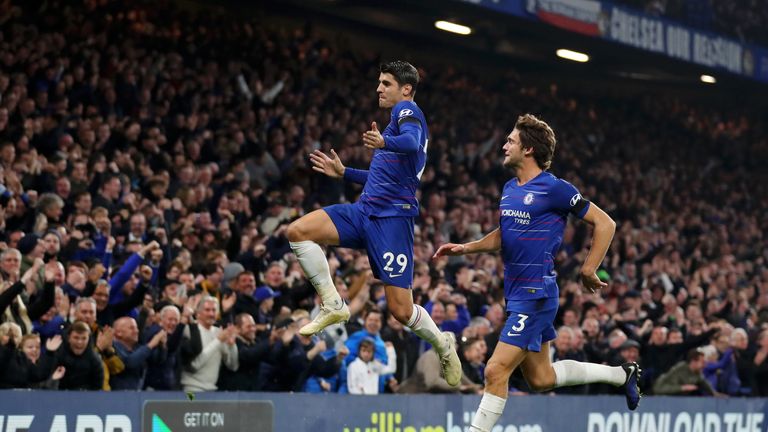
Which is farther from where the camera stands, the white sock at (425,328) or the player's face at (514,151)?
the white sock at (425,328)

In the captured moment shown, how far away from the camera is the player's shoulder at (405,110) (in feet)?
31.6

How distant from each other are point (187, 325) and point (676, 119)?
960 inches

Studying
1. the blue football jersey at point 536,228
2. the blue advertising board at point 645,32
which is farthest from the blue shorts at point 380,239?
the blue advertising board at point 645,32

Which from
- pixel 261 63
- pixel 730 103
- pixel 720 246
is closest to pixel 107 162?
pixel 261 63

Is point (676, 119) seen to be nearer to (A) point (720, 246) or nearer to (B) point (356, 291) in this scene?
(A) point (720, 246)

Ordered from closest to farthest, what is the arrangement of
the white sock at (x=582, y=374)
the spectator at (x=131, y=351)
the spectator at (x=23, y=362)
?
the white sock at (x=582, y=374) → the spectator at (x=23, y=362) → the spectator at (x=131, y=351)

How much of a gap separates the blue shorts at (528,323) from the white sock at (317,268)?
1.22 metres

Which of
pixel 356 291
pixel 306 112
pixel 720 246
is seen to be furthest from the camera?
pixel 720 246

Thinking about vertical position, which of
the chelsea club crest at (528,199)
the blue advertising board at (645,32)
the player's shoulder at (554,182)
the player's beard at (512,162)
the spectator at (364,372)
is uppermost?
the blue advertising board at (645,32)

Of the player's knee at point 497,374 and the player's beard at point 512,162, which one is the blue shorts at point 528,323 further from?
the player's beard at point 512,162

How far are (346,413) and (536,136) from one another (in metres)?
4.79

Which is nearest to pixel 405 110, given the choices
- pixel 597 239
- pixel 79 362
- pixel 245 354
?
pixel 597 239

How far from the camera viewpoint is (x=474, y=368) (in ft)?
52.6

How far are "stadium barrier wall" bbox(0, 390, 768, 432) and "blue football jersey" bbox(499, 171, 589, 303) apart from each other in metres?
3.75
